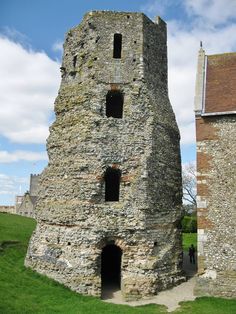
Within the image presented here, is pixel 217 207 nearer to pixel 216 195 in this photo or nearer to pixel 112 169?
pixel 216 195

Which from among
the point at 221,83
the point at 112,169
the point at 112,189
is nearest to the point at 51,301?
Result: the point at 112,169

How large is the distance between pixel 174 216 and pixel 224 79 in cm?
687

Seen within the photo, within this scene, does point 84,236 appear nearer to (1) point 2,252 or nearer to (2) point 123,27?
(1) point 2,252

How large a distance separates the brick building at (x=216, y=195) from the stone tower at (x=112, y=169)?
2.26 m

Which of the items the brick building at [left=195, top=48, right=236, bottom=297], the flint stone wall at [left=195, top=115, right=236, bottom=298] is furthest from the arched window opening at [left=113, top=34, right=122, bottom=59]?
the flint stone wall at [left=195, top=115, right=236, bottom=298]

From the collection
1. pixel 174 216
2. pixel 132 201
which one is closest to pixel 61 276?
pixel 132 201

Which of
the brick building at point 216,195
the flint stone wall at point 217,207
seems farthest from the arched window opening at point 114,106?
the flint stone wall at point 217,207

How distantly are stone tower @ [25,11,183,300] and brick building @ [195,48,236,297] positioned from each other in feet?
7.43

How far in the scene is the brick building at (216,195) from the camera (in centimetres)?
1330

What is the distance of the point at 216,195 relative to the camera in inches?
542

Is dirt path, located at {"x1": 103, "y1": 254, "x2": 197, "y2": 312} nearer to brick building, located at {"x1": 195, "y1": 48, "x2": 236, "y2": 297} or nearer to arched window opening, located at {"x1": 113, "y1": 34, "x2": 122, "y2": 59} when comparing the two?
brick building, located at {"x1": 195, "y1": 48, "x2": 236, "y2": 297}

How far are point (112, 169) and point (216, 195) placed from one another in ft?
15.0

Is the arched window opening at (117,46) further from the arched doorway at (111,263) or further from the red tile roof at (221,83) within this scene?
the arched doorway at (111,263)

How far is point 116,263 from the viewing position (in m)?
17.9
